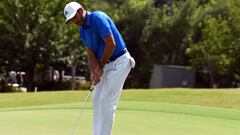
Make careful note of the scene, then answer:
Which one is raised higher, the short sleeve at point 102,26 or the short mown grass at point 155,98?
the short sleeve at point 102,26

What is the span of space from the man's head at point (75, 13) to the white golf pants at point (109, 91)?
0.64 meters

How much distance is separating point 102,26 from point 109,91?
0.77 m

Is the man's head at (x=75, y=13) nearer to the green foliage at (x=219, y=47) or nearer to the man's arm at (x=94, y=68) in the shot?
the man's arm at (x=94, y=68)

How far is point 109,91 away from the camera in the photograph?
6320mm

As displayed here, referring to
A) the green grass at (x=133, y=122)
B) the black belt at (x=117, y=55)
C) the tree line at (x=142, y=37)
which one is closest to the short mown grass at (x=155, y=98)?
the green grass at (x=133, y=122)

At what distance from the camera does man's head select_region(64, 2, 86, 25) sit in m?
6.10

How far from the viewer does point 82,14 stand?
616 cm

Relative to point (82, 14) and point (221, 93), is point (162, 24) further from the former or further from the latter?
point (82, 14)

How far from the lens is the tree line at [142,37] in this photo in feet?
114

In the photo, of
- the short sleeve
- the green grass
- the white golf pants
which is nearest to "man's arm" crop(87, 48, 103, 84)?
the white golf pants

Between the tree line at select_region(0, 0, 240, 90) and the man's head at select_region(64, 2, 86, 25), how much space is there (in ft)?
93.2

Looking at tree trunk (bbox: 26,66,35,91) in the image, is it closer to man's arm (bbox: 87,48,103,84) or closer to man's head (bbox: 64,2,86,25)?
man's arm (bbox: 87,48,103,84)

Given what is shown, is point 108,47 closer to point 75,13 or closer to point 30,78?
point 75,13

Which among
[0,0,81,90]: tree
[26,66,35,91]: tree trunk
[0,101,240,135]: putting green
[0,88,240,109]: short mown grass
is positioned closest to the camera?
[0,101,240,135]: putting green
